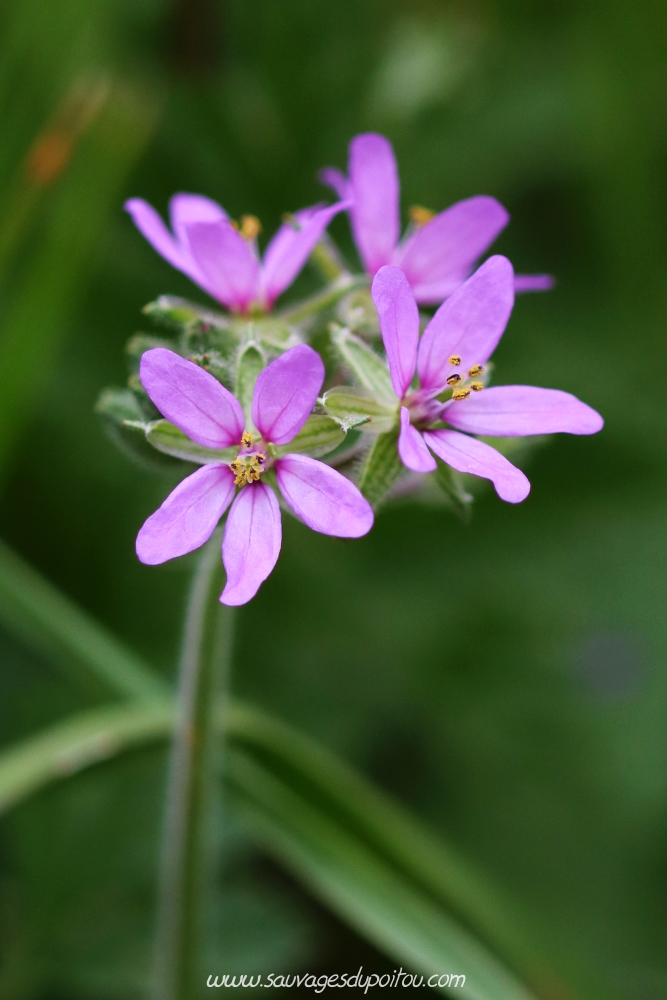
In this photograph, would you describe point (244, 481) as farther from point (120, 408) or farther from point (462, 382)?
point (462, 382)

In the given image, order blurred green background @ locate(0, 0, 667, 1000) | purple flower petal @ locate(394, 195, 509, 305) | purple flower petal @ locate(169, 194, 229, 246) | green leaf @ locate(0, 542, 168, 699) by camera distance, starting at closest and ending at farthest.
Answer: purple flower petal @ locate(394, 195, 509, 305)
purple flower petal @ locate(169, 194, 229, 246)
green leaf @ locate(0, 542, 168, 699)
blurred green background @ locate(0, 0, 667, 1000)

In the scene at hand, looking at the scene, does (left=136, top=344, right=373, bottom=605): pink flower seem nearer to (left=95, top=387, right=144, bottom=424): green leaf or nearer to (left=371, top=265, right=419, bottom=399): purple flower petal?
(left=371, top=265, right=419, bottom=399): purple flower petal

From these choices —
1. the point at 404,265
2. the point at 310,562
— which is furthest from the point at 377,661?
the point at 404,265

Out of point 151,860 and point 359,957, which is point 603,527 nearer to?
point 359,957

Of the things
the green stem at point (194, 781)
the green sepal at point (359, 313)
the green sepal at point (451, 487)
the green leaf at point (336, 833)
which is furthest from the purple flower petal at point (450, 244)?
the green leaf at point (336, 833)

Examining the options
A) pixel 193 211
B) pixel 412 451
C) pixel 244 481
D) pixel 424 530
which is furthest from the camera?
pixel 424 530

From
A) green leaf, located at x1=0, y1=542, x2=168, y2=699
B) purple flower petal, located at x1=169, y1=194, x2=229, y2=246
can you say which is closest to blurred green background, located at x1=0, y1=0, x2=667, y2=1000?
green leaf, located at x1=0, y1=542, x2=168, y2=699

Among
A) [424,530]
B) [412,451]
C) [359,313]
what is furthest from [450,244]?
[424,530]

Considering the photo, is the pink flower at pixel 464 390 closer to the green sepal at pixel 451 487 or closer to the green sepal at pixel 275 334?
the green sepal at pixel 451 487
